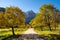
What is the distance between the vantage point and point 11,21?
127 ft

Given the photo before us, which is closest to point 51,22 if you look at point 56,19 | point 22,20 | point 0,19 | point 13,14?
point 56,19

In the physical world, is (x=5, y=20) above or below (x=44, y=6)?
below

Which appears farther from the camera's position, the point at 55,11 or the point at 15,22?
the point at 55,11

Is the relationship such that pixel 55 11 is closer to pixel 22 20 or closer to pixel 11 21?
pixel 22 20

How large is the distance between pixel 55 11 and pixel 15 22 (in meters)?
13.1

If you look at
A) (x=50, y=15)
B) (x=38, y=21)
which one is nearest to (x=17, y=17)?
(x=38, y=21)

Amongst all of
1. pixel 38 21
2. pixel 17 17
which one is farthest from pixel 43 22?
pixel 17 17

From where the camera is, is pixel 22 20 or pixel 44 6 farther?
pixel 44 6

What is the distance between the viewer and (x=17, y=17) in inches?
1561

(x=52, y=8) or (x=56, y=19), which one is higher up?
(x=52, y=8)

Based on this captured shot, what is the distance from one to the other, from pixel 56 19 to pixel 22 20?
36.6ft

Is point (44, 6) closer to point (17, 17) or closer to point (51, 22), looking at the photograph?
point (51, 22)

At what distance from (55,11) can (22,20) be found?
1096 cm

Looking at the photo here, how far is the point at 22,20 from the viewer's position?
133 feet
